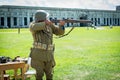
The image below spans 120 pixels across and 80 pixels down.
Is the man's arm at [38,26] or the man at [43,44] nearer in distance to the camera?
the man's arm at [38,26]

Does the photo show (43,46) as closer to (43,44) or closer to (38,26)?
(43,44)

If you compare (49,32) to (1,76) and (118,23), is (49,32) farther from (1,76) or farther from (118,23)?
(118,23)

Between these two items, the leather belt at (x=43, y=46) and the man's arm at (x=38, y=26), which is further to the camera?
the leather belt at (x=43, y=46)

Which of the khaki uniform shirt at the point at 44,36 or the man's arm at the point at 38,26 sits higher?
the man's arm at the point at 38,26

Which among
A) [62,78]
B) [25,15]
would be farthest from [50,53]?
[25,15]

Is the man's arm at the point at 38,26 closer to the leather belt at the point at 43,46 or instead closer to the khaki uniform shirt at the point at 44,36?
the khaki uniform shirt at the point at 44,36

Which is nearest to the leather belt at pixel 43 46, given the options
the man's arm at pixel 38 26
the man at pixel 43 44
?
the man at pixel 43 44

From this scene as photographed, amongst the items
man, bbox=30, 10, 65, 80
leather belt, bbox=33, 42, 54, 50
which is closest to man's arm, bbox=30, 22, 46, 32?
man, bbox=30, 10, 65, 80

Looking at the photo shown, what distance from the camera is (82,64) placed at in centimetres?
1667

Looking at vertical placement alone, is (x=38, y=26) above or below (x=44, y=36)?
above

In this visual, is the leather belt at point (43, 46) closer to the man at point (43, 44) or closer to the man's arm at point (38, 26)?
the man at point (43, 44)

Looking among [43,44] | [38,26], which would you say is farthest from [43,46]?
[38,26]

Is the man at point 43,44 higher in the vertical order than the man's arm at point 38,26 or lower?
lower

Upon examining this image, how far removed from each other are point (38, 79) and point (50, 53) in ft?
2.39
